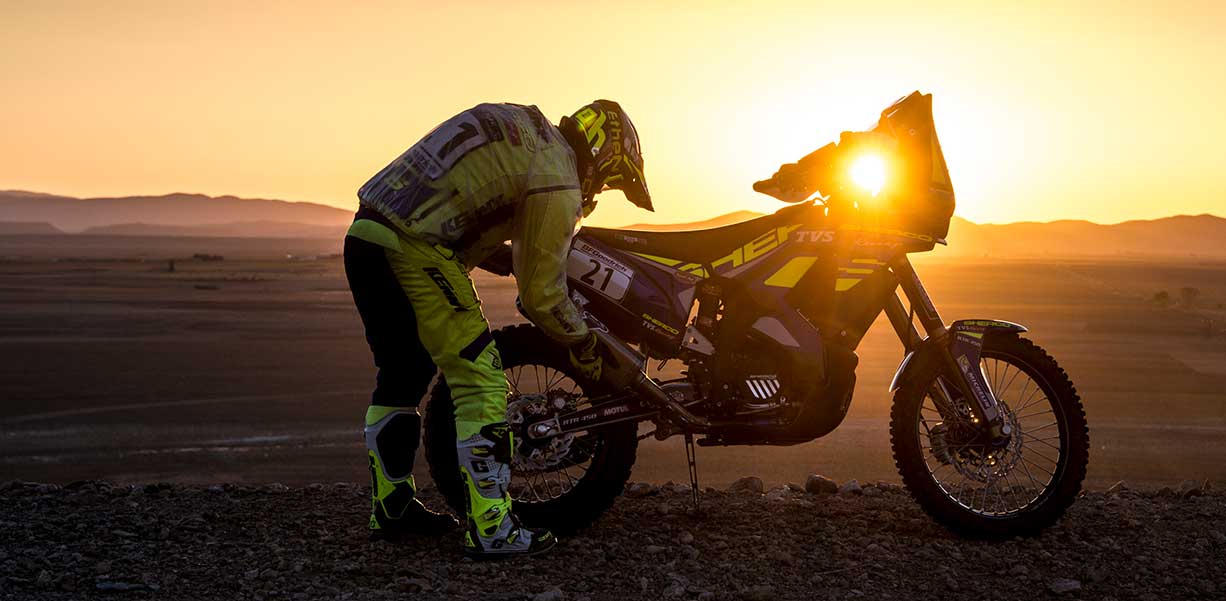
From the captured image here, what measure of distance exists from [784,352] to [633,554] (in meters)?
1.24

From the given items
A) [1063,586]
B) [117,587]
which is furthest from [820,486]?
[117,587]

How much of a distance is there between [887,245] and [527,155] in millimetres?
2022

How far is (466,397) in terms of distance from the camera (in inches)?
208

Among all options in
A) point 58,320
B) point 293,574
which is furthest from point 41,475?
point 58,320

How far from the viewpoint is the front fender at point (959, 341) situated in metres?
6.04

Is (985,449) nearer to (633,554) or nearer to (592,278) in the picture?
(633,554)

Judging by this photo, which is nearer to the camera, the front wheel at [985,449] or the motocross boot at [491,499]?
the motocross boot at [491,499]

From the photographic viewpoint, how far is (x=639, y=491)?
6.85 metres

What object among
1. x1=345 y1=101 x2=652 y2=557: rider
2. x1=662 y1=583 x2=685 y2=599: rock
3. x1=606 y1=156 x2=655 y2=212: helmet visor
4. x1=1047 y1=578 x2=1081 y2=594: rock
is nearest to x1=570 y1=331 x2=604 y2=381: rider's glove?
x1=345 y1=101 x2=652 y2=557: rider

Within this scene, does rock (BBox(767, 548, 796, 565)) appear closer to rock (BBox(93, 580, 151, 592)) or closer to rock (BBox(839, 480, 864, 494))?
rock (BBox(839, 480, 864, 494))

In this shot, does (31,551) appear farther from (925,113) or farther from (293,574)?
(925,113)

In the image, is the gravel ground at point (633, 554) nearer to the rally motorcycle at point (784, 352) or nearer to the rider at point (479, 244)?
the rally motorcycle at point (784, 352)

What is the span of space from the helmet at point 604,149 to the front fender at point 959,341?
1.65m

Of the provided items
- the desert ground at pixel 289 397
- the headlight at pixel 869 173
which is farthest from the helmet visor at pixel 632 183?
the desert ground at pixel 289 397
